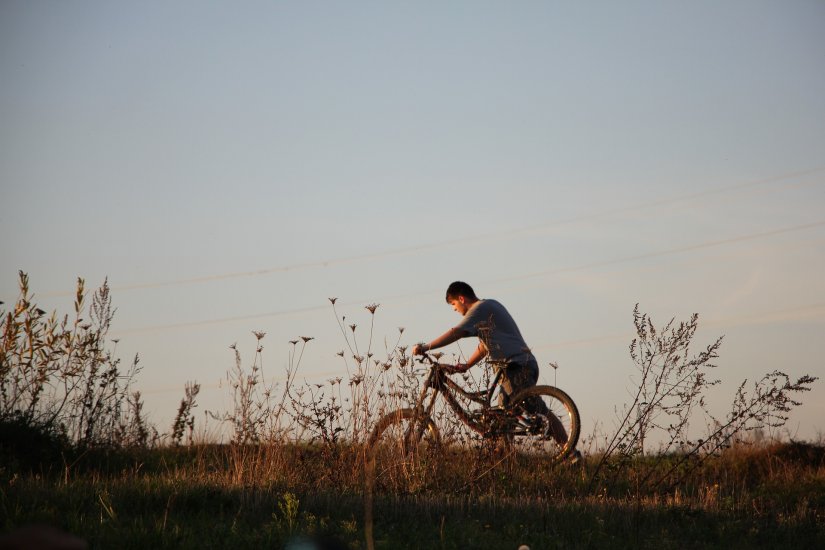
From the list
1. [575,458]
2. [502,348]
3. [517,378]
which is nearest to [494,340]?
[502,348]

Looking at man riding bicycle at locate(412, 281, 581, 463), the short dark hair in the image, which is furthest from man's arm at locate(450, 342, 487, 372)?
the short dark hair

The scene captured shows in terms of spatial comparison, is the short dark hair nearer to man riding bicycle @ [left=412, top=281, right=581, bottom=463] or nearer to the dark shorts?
man riding bicycle @ [left=412, top=281, right=581, bottom=463]

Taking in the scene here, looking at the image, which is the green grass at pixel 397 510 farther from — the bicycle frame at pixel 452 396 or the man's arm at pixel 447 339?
the man's arm at pixel 447 339

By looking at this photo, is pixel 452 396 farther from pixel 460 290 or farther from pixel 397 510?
pixel 397 510

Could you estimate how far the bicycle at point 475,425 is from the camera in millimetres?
7898

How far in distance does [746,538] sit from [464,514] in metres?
2.04

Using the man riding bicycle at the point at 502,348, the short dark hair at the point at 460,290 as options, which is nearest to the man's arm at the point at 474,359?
the man riding bicycle at the point at 502,348

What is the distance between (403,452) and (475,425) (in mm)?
933

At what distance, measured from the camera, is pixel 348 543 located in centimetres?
535

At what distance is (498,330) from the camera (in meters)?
9.48

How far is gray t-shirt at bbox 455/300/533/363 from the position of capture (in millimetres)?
9180

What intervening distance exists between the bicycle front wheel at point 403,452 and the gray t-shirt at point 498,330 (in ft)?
3.76

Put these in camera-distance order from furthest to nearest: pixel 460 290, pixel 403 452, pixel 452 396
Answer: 1. pixel 460 290
2. pixel 452 396
3. pixel 403 452

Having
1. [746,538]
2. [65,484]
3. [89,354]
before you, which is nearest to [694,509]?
[746,538]
